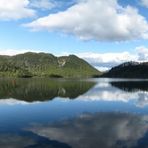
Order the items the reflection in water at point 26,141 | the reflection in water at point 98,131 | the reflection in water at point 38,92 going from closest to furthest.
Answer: the reflection in water at point 26,141
the reflection in water at point 98,131
the reflection in water at point 38,92

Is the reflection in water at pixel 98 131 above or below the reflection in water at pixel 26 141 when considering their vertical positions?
below

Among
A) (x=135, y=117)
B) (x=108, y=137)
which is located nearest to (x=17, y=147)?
(x=108, y=137)

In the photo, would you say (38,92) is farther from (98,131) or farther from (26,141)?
(26,141)

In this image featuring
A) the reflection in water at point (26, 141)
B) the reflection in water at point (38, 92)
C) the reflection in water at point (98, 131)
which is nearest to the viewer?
the reflection in water at point (26, 141)

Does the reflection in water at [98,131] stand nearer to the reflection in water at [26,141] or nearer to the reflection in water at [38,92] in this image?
the reflection in water at [26,141]

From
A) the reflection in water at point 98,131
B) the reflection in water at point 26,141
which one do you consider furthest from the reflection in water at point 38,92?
the reflection in water at point 26,141

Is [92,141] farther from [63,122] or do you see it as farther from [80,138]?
[63,122]

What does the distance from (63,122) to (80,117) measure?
491 cm

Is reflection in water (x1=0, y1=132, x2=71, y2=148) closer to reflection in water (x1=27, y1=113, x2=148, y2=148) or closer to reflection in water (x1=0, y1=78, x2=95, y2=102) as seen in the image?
reflection in water (x1=27, y1=113, x2=148, y2=148)

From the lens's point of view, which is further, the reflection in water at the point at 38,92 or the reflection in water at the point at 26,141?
the reflection in water at the point at 38,92

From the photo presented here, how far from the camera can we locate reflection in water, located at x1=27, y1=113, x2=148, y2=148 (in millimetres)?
27266

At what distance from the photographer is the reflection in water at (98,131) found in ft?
89.5

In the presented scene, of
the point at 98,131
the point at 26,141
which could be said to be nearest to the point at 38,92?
the point at 98,131

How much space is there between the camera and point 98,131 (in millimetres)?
32469
